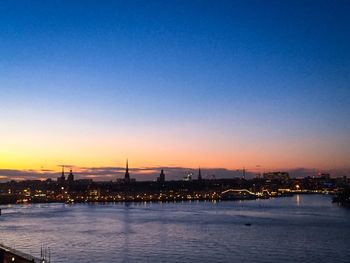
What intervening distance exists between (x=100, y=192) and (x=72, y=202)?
21037mm

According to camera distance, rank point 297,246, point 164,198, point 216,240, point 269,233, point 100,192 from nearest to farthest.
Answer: point 297,246, point 216,240, point 269,233, point 164,198, point 100,192

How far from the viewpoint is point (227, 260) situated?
2464 cm

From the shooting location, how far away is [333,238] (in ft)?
110

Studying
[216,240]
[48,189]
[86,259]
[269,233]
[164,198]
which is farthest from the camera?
[48,189]

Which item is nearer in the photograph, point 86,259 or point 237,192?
point 86,259

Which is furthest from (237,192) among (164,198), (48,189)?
(48,189)

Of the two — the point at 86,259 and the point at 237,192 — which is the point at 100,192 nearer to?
the point at 237,192

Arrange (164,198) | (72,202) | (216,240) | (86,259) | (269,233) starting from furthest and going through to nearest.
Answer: (164,198), (72,202), (269,233), (216,240), (86,259)

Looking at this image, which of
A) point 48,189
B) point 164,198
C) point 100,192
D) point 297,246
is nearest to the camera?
point 297,246

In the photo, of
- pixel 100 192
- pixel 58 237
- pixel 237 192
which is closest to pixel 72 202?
pixel 100 192

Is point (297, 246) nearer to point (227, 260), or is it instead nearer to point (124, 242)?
point (227, 260)

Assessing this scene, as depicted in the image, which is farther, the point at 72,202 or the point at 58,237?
the point at 72,202

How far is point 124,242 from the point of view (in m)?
31.5

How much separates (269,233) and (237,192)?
99661mm
